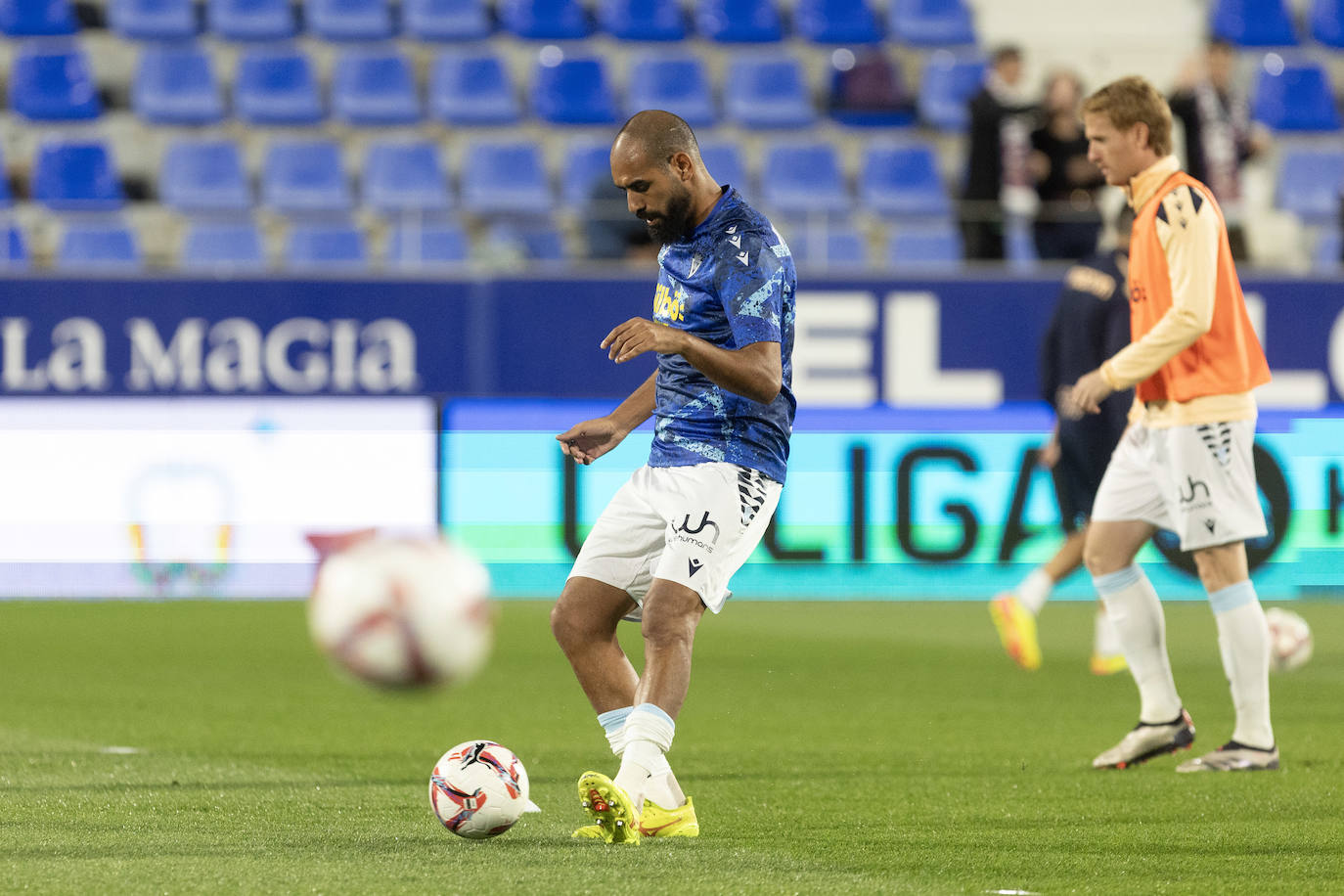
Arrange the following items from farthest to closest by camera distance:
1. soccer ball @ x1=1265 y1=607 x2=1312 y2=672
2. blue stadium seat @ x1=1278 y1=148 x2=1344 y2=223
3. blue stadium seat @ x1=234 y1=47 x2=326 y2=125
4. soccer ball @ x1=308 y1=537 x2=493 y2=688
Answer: blue stadium seat @ x1=1278 y1=148 x2=1344 y2=223
blue stadium seat @ x1=234 y1=47 x2=326 y2=125
soccer ball @ x1=1265 y1=607 x2=1312 y2=672
soccer ball @ x1=308 y1=537 x2=493 y2=688

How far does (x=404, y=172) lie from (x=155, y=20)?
96.9 inches

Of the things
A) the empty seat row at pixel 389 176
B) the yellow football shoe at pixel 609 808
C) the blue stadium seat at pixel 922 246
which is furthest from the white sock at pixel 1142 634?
the empty seat row at pixel 389 176

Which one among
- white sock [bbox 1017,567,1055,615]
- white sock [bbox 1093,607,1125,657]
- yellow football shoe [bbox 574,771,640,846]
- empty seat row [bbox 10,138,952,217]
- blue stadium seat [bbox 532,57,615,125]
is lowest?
white sock [bbox 1093,607,1125,657]

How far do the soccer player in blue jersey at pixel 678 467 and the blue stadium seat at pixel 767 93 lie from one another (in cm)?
1116

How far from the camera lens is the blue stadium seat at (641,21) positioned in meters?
16.8

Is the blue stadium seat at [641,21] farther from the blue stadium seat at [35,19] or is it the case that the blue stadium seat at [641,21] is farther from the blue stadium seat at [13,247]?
the blue stadium seat at [13,247]

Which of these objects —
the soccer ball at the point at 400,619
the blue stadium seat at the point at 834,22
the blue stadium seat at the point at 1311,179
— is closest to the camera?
the soccer ball at the point at 400,619

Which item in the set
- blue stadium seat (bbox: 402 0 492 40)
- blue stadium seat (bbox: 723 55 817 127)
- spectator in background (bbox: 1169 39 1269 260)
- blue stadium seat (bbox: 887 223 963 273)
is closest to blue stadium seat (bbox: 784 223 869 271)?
blue stadium seat (bbox: 887 223 963 273)

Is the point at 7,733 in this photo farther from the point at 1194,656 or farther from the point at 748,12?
the point at 748,12

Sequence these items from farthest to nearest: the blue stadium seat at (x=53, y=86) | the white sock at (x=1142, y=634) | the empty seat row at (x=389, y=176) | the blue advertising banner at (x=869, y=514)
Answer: the blue stadium seat at (x=53, y=86), the empty seat row at (x=389, y=176), the blue advertising banner at (x=869, y=514), the white sock at (x=1142, y=634)

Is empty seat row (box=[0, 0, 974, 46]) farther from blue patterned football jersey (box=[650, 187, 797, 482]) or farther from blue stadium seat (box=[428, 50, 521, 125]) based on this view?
blue patterned football jersey (box=[650, 187, 797, 482])

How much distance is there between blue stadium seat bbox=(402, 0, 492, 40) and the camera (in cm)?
1636

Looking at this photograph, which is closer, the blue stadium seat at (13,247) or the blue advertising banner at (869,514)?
the blue advertising banner at (869,514)

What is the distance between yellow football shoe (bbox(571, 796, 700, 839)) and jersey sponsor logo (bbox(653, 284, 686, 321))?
3.93 ft
